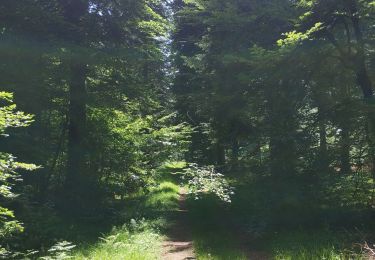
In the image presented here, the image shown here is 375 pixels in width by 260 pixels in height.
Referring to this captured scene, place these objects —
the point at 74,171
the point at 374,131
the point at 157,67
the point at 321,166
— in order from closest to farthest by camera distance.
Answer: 1. the point at 374,131
2. the point at 321,166
3. the point at 74,171
4. the point at 157,67

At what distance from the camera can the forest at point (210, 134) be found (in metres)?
11.1

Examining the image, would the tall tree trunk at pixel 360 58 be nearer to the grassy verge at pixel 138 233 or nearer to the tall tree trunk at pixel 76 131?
the grassy verge at pixel 138 233

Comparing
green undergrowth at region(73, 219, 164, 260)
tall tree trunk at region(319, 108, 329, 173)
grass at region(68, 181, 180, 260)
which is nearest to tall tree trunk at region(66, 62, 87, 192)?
grass at region(68, 181, 180, 260)

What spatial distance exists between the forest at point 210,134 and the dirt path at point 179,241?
0.07 metres

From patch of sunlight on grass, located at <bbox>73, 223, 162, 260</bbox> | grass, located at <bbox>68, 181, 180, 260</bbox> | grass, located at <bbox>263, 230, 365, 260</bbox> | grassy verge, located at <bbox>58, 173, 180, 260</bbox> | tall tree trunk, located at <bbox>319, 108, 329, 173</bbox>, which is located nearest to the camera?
grass, located at <bbox>263, 230, 365, 260</bbox>

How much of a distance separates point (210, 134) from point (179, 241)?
6.43m

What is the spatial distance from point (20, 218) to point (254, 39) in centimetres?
1039

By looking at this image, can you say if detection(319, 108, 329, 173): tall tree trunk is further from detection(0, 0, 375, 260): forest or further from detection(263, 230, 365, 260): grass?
detection(263, 230, 365, 260): grass

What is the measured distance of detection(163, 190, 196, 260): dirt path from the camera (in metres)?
10.5

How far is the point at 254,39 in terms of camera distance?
15820mm

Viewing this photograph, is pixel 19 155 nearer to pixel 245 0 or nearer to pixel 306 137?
pixel 306 137

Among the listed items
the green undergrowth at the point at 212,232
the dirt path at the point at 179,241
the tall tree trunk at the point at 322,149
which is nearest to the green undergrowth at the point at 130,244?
the dirt path at the point at 179,241

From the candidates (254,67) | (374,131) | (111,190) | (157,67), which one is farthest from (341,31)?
(157,67)

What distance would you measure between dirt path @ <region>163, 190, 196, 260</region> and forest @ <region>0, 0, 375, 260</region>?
0.21 ft
